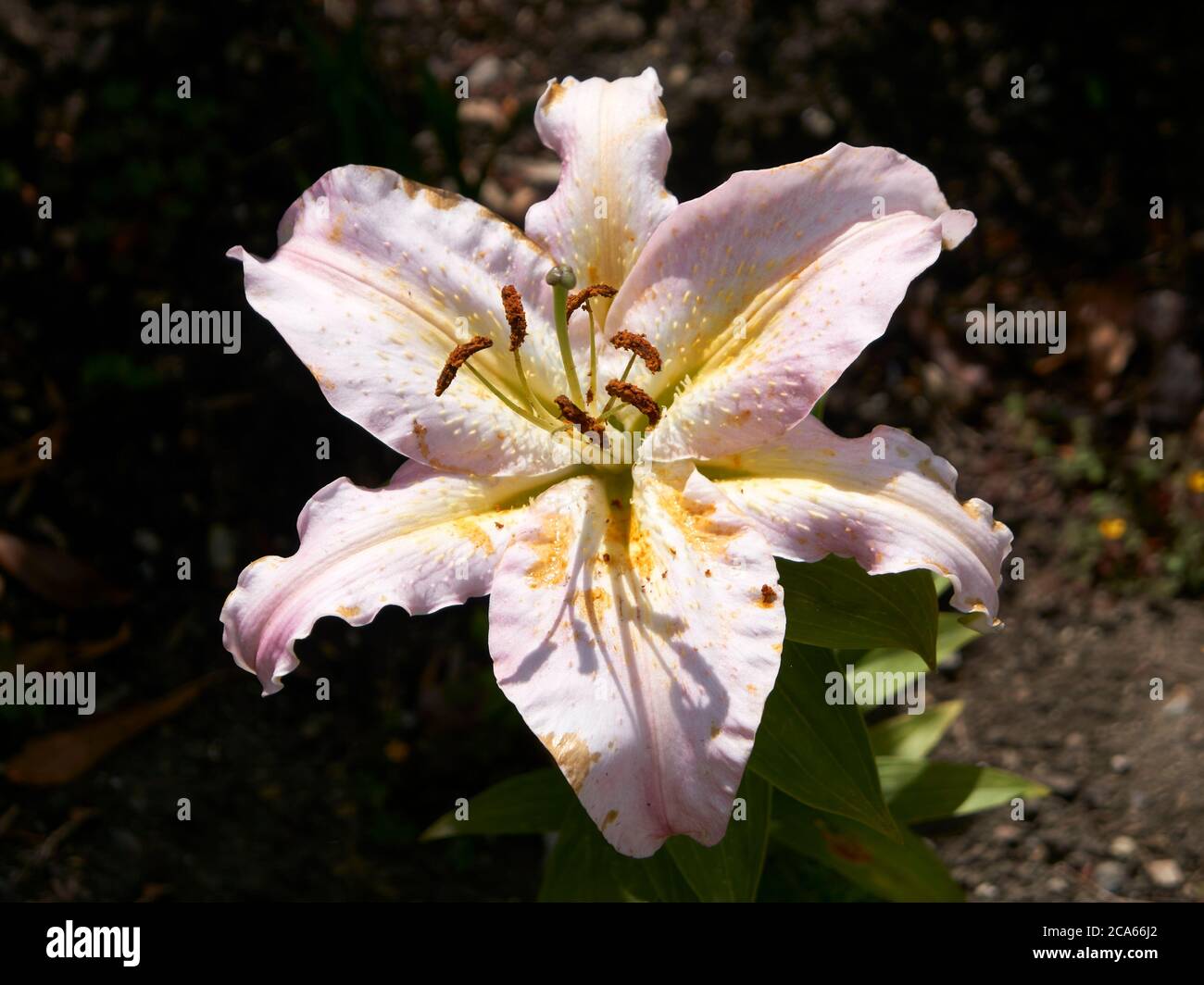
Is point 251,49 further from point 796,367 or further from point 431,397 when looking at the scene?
point 796,367

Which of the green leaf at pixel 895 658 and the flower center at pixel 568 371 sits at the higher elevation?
the flower center at pixel 568 371

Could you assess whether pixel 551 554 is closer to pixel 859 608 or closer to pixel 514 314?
pixel 514 314

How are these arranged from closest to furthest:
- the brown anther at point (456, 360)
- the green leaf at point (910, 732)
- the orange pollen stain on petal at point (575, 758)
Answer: the orange pollen stain on petal at point (575, 758)
the brown anther at point (456, 360)
the green leaf at point (910, 732)

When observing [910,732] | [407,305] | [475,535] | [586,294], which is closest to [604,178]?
[586,294]


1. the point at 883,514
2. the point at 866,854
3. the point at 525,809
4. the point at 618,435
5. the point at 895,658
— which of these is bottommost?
the point at 866,854

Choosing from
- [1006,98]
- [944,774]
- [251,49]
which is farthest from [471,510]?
[1006,98]

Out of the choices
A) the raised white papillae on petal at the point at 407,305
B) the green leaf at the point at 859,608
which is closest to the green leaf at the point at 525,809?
the green leaf at the point at 859,608

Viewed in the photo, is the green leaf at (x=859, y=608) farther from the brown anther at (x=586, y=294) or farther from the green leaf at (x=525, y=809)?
the green leaf at (x=525, y=809)
